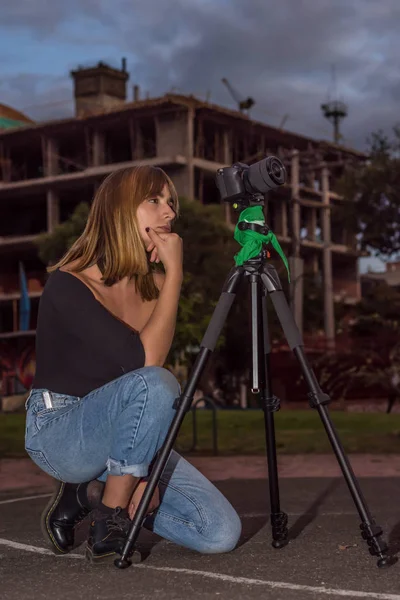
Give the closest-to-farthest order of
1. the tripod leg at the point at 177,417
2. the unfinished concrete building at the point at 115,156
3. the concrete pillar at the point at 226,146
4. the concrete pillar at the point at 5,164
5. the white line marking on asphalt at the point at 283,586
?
the white line marking on asphalt at the point at 283,586 < the tripod leg at the point at 177,417 < the unfinished concrete building at the point at 115,156 < the concrete pillar at the point at 226,146 < the concrete pillar at the point at 5,164

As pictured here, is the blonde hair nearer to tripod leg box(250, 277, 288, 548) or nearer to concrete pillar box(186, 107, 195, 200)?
tripod leg box(250, 277, 288, 548)

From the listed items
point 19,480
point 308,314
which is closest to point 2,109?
point 308,314

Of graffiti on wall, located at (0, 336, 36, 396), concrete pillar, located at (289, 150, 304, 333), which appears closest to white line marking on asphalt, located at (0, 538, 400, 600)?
concrete pillar, located at (289, 150, 304, 333)

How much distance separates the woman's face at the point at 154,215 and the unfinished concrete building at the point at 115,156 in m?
42.0

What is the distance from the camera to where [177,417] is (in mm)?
4059

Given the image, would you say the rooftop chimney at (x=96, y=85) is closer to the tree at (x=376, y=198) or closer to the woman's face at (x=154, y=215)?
the tree at (x=376, y=198)

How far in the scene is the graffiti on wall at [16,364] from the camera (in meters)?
52.1

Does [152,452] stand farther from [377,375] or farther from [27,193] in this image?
[27,193]

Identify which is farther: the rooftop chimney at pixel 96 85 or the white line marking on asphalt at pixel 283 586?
the rooftop chimney at pixel 96 85

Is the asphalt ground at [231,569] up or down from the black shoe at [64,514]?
down

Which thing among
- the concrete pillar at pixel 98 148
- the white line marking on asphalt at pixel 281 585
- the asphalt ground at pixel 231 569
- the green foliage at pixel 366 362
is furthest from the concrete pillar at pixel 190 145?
the white line marking on asphalt at pixel 281 585

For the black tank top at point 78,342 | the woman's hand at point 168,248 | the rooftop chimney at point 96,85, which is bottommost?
the black tank top at point 78,342

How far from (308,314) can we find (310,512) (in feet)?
143

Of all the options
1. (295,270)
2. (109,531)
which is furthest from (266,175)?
(295,270)
